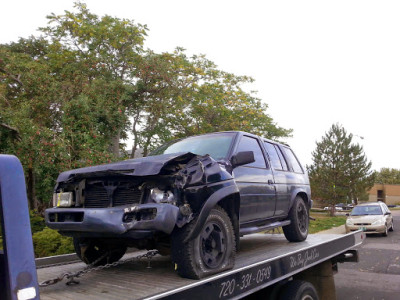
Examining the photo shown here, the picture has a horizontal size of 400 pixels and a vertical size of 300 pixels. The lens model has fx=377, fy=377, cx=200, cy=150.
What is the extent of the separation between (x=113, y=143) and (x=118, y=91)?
190cm

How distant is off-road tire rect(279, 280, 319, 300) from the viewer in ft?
13.2

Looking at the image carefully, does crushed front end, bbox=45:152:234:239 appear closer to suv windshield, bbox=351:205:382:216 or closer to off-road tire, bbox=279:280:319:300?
off-road tire, bbox=279:280:319:300

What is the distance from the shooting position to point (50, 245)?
801 cm

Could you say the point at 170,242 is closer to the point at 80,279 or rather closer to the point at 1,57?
the point at 80,279

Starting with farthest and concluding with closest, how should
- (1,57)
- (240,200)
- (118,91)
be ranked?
(118,91)
(1,57)
(240,200)

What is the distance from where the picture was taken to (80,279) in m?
3.35

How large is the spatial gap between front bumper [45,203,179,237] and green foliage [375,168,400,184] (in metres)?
95.8

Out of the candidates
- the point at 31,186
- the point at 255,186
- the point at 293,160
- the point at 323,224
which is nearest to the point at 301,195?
the point at 293,160

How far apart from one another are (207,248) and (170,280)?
0.47 m

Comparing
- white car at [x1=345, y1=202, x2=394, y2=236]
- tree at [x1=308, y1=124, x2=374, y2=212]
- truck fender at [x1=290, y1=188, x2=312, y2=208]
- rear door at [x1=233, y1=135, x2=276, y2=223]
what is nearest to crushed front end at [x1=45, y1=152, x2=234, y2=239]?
rear door at [x1=233, y1=135, x2=276, y2=223]

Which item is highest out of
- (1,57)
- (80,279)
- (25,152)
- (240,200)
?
(1,57)

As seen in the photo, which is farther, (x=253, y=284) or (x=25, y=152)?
(x=25, y=152)

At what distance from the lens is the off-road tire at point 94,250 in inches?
161

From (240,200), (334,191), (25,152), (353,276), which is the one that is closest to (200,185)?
(240,200)
